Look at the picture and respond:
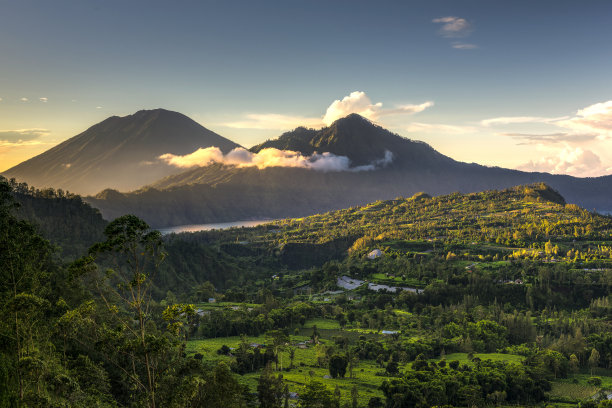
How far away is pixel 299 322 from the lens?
313 feet

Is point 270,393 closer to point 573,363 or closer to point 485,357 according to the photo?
point 485,357

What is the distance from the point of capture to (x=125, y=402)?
130ft

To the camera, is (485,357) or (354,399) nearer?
(354,399)

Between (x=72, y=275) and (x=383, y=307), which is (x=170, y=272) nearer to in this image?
(x=383, y=307)

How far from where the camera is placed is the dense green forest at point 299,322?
21.4 meters

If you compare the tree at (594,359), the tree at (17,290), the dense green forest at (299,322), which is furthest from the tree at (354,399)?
the tree at (594,359)

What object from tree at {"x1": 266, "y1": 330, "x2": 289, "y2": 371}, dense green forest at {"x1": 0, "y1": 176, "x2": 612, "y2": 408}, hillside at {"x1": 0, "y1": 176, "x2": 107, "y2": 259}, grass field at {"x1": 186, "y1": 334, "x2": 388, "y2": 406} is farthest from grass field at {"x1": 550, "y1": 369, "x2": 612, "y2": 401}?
hillside at {"x1": 0, "y1": 176, "x2": 107, "y2": 259}

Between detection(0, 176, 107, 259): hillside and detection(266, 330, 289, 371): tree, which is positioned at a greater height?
detection(0, 176, 107, 259): hillside

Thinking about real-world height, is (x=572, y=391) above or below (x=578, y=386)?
above

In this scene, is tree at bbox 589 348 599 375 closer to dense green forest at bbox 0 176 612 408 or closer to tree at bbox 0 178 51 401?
dense green forest at bbox 0 176 612 408

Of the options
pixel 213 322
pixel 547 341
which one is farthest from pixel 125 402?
pixel 547 341

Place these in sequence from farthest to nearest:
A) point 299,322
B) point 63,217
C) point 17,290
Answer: point 63,217
point 299,322
point 17,290

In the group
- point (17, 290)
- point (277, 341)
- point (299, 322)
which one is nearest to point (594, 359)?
point (277, 341)

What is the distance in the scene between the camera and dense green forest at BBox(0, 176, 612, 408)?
2142 cm
